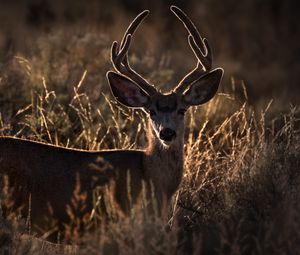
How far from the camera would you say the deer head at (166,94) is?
28.3ft

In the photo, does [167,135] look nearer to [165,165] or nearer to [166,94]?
[165,165]

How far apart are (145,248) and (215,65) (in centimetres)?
1331

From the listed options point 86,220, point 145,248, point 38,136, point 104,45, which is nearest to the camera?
point 145,248

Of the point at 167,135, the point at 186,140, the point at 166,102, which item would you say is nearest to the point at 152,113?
the point at 166,102

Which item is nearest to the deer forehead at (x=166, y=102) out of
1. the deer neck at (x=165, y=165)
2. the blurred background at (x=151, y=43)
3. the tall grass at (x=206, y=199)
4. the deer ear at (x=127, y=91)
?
the deer ear at (x=127, y=91)

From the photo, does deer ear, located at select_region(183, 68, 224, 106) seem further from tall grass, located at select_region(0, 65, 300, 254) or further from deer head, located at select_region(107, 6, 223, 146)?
tall grass, located at select_region(0, 65, 300, 254)

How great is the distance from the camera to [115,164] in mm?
8156

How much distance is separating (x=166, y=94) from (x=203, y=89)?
41 cm

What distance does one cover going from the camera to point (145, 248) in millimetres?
6758

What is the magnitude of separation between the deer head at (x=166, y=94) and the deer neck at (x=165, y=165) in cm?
13

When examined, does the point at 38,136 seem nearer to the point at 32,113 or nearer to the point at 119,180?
the point at 32,113

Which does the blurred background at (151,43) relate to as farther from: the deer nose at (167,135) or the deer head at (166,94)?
the deer nose at (167,135)

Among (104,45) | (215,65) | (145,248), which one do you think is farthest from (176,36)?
(145,248)

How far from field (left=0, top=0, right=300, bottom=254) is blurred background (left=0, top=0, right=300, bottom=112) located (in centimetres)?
4
